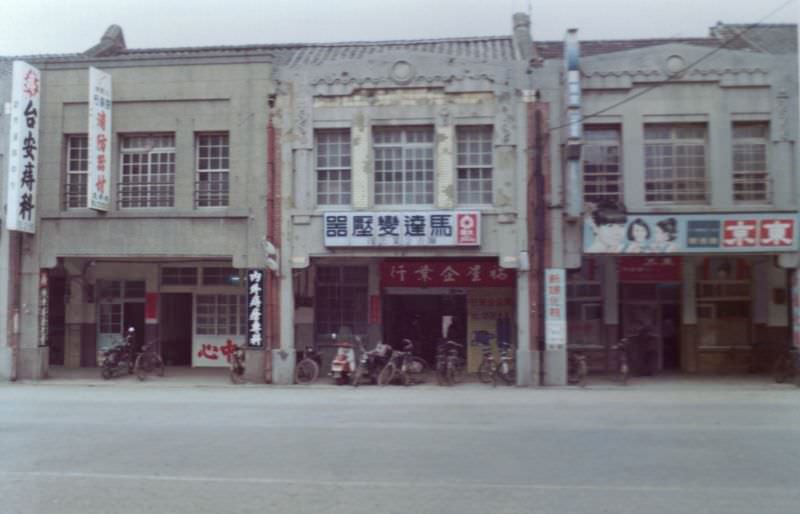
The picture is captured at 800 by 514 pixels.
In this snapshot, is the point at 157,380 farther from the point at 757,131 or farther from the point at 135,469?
the point at 757,131

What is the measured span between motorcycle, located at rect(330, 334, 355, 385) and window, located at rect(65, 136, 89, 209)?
833 cm

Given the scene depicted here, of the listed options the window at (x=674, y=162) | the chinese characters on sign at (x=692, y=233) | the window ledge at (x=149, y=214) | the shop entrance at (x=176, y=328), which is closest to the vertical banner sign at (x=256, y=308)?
the window ledge at (x=149, y=214)

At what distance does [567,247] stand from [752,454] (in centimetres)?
1032

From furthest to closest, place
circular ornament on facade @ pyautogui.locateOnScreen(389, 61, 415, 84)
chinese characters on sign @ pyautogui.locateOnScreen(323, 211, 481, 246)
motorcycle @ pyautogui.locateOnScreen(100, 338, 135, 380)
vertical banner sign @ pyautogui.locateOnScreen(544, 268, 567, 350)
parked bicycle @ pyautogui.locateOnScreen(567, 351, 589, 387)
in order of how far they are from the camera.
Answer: motorcycle @ pyautogui.locateOnScreen(100, 338, 135, 380) → circular ornament on facade @ pyautogui.locateOnScreen(389, 61, 415, 84) → chinese characters on sign @ pyautogui.locateOnScreen(323, 211, 481, 246) → vertical banner sign @ pyautogui.locateOnScreen(544, 268, 567, 350) → parked bicycle @ pyautogui.locateOnScreen(567, 351, 589, 387)

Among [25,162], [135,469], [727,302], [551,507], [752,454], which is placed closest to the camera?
[551,507]

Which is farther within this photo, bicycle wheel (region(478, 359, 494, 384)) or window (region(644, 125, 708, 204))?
bicycle wheel (region(478, 359, 494, 384))

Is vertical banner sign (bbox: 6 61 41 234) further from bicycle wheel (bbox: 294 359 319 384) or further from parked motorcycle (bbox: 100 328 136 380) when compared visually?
bicycle wheel (bbox: 294 359 319 384)

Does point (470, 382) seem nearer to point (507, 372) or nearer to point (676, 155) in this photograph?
point (507, 372)

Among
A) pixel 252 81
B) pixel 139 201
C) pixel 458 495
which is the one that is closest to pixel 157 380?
pixel 139 201

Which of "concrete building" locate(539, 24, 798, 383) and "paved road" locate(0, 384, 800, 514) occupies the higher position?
"concrete building" locate(539, 24, 798, 383)

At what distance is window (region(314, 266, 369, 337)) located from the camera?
891 inches

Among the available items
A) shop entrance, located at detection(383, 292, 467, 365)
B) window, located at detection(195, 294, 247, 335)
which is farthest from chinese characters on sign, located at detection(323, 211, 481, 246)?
window, located at detection(195, 294, 247, 335)

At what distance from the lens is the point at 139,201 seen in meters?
21.2

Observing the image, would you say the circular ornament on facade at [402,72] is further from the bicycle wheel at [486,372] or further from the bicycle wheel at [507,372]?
the bicycle wheel at [507,372]
